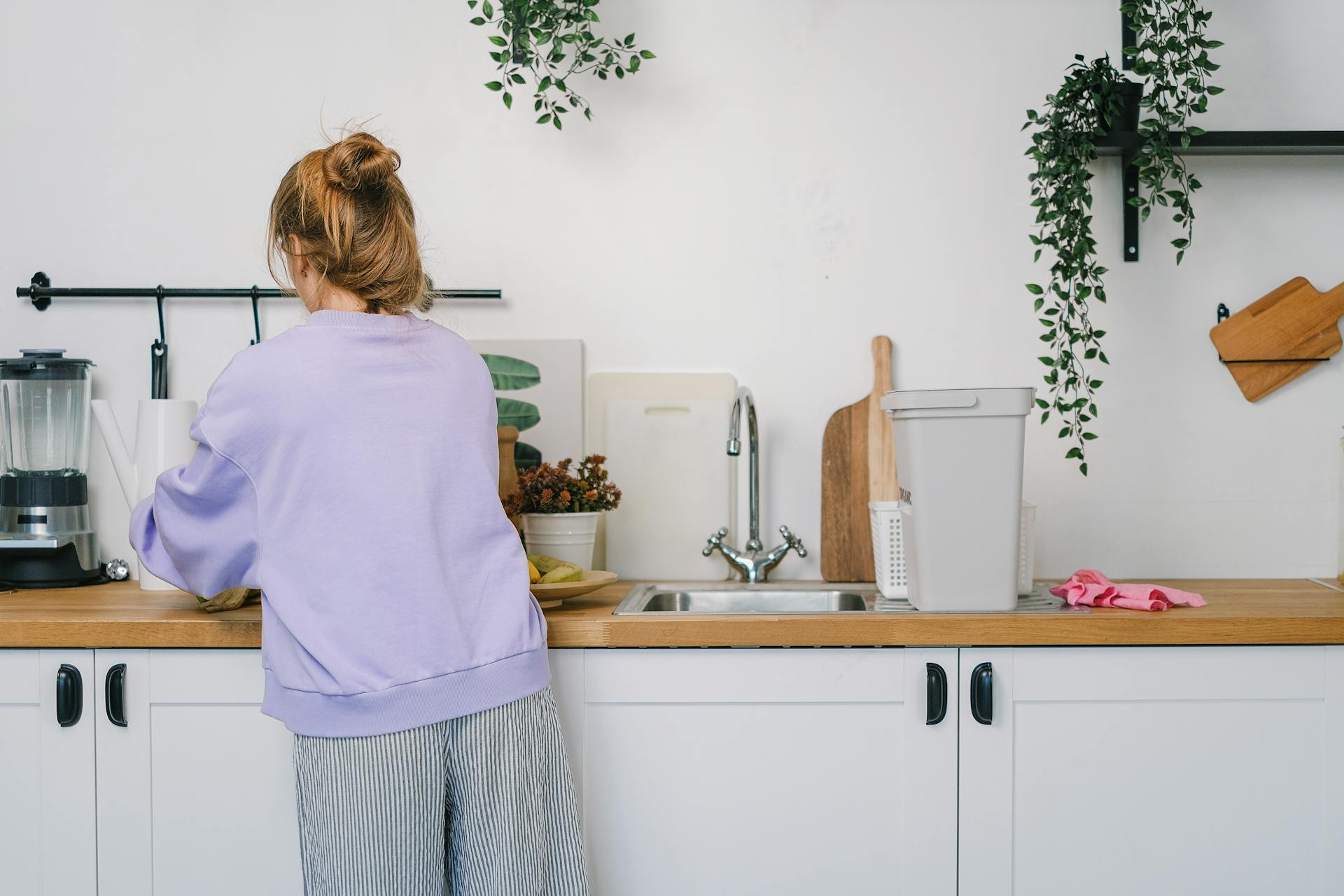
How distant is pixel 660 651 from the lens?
153 centimetres

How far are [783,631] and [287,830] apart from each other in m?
0.79

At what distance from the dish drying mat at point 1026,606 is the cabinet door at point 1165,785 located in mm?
88

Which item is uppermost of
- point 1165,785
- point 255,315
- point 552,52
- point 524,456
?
point 552,52

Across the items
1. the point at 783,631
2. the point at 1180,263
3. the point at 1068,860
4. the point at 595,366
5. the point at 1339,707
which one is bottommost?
the point at 1068,860

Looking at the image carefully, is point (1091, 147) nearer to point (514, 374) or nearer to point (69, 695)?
point (514, 374)

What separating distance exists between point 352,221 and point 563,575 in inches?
26.4

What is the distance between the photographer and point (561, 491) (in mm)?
1858

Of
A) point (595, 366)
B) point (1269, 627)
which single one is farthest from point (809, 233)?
point (1269, 627)

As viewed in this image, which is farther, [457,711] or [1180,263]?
[1180,263]

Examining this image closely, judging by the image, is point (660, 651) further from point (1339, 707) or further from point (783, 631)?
point (1339, 707)

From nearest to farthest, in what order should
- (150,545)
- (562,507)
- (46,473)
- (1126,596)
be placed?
(150,545) → (1126,596) → (562,507) → (46,473)

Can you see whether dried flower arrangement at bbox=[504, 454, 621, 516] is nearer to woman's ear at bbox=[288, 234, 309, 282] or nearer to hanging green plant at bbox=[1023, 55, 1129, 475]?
woman's ear at bbox=[288, 234, 309, 282]

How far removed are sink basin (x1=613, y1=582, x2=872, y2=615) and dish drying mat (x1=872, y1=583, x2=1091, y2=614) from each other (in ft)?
0.44

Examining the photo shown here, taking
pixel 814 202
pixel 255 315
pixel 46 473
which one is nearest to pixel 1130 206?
pixel 814 202
